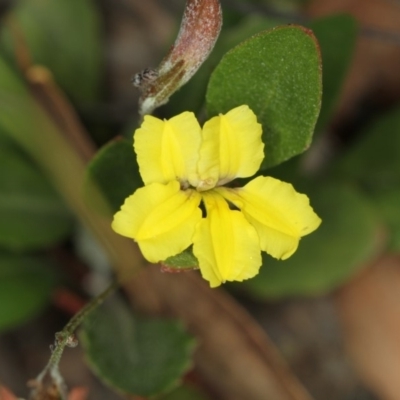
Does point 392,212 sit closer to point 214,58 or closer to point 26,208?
point 214,58

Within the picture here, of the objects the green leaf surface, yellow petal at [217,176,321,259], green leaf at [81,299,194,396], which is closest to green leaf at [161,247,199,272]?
the green leaf surface

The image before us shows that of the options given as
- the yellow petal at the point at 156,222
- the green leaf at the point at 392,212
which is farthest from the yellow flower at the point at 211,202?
the green leaf at the point at 392,212

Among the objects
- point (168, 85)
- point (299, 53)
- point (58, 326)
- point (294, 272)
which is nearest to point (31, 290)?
point (58, 326)

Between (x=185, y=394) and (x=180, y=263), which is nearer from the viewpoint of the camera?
(x=180, y=263)

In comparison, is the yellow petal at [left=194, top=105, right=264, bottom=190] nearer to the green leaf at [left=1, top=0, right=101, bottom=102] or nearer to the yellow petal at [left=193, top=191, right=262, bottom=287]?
the yellow petal at [left=193, top=191, right=262, bottom=287]

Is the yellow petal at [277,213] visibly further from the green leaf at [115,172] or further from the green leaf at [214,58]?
the green leaf at [214,58]

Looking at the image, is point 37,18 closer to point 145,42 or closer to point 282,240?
point 145,42

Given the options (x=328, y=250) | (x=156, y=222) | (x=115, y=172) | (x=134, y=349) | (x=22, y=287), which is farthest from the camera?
(x=328, y=250)

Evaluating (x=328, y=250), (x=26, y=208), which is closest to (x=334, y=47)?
(x=328, y=250)
